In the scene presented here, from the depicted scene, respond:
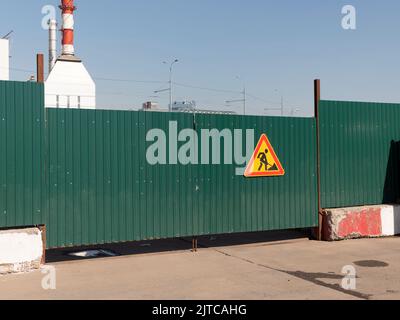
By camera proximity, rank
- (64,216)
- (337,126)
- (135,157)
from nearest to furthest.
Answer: (64,216)
(135,157)
(337,126)

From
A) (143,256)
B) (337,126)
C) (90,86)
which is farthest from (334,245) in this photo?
(90,86)

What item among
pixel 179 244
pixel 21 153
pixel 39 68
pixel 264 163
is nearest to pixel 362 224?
pixel 264 163

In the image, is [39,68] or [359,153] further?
[359,153]

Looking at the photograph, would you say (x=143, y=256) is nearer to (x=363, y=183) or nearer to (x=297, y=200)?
(x=297, y=200)

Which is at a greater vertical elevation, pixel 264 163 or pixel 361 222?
pixel 264 163

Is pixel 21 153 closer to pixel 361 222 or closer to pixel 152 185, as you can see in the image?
pixel 152 185

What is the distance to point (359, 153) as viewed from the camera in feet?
39.0

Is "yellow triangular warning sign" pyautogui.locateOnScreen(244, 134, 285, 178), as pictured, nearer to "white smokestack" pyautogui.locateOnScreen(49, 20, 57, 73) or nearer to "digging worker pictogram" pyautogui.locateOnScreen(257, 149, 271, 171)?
"digging worker pictogram" pyautogui.locateOnScreen(257, 149, 271, 171)

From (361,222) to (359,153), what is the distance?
1699 mm

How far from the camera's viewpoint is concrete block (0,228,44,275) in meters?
8.13

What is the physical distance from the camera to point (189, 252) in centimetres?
1009

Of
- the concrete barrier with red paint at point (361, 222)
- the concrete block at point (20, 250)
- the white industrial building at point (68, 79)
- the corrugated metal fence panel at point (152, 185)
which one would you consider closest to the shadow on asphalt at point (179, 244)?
the corrugated metal fence panel at point (152, 185)

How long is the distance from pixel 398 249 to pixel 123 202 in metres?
6.07

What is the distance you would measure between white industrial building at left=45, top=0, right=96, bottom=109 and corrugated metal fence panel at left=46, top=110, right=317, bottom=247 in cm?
3683
